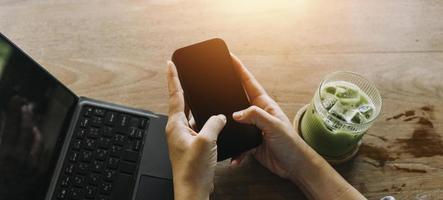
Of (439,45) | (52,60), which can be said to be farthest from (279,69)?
(52,60)

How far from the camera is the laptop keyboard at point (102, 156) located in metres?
0.59

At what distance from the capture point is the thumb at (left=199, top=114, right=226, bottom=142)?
20.9 inches

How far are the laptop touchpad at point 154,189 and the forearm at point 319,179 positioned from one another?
189mm

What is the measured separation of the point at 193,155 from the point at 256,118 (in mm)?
103

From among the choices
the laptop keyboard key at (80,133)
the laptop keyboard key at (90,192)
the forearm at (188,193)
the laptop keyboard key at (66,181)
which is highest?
the laptop keyboard key at (80,133)

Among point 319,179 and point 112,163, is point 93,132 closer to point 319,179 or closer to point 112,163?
point 112,163

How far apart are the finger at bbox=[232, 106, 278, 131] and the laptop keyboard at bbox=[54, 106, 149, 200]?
6.4 inches

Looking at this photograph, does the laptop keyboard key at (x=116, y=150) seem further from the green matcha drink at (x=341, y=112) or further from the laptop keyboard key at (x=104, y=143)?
the green matcha drink at (x=341, y=112)

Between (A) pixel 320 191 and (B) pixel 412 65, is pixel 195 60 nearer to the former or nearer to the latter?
(A) pixel 320 191

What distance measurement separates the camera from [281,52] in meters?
0.73

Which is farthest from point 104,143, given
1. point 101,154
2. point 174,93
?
point 174,93

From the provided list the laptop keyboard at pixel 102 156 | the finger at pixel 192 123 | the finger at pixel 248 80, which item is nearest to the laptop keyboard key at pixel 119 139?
the laptop keyboard at pixel 102 156

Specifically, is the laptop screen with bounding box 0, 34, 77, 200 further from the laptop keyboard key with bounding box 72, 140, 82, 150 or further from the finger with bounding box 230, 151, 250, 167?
the finger with bounding box 230, 151, 250, 167

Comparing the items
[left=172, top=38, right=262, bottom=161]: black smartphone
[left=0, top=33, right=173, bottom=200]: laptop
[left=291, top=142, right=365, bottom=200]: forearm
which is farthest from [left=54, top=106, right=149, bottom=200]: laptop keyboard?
[left=291, top=142, right=365, bottom=200]: forearm
